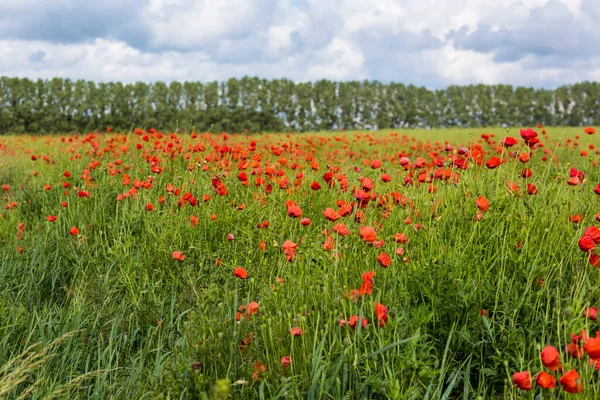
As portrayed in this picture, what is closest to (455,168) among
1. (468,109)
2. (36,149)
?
(36,149)

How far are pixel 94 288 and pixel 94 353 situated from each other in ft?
2.59

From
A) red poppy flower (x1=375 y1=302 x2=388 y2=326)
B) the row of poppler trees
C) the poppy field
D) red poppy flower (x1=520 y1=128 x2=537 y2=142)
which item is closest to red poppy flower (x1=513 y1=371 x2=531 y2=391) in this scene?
the poppy field

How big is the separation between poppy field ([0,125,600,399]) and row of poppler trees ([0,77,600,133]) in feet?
66.0

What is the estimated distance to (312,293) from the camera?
2365 mm

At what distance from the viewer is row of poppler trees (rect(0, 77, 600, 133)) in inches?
1171

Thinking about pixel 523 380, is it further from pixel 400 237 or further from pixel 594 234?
pixel 400 237

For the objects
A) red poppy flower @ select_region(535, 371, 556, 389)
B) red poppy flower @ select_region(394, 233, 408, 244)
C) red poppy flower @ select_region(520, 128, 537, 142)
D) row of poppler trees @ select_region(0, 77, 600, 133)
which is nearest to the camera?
red poppy flower @ select_region(535, 371, 556, 389)

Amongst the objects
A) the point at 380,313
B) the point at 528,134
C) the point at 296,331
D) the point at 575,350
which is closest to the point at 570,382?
the point at 575,350

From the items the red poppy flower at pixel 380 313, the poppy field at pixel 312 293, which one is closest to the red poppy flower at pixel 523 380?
the poppy field at pixel 312 293

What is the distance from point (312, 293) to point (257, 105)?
102 feet

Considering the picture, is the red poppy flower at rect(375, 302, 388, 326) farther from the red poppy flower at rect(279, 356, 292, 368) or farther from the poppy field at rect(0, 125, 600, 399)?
the red poppy flower at rect(279, 356, 292, 368)

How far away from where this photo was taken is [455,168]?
3721 millimetres

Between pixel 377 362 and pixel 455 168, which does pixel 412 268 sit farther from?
pixel 455 168

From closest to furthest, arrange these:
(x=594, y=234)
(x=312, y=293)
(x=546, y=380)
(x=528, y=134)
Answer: (x=546, y=380)
(x=594, y=234)
(x=312, y=293)
(x=528, y=134)
